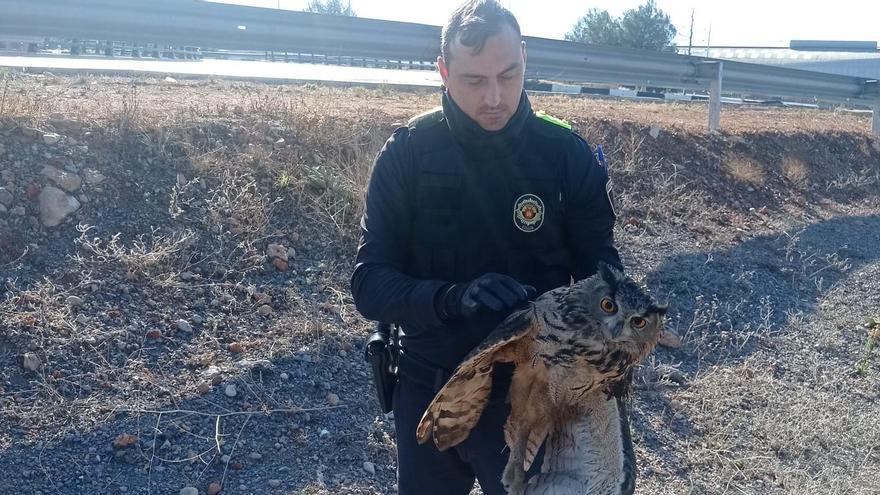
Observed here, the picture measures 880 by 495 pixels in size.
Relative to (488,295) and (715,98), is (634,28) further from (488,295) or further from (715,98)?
(488,295)

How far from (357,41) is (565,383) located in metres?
6.37

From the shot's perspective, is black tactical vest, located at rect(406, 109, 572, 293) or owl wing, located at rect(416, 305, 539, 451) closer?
owl wing, located at rect(416, 305, 539, 451)

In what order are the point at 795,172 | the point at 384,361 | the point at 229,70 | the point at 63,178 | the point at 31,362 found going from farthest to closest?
the point at 229,70 → the point at 795,172 → the point at 63,178 → the point at 31,362 → the point at 384,361

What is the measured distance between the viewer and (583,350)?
2578 millimetres

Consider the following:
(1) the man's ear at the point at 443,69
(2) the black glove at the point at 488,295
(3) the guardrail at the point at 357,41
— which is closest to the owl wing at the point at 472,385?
(2) the black glove at the point at 488,295

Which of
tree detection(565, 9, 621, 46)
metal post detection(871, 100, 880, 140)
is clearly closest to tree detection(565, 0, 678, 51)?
tree detection(565, 9, 621, 46)

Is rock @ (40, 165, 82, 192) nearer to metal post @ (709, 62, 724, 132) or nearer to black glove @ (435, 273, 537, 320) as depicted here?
black glove @ (435, 273, 537, 320)

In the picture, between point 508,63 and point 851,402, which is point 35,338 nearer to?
point 508,63

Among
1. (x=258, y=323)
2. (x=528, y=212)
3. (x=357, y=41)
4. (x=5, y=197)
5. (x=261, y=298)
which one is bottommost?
(x=258, y=323)

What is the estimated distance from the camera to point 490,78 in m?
2.66

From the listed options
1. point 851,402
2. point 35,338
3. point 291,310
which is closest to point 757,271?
point 851,402

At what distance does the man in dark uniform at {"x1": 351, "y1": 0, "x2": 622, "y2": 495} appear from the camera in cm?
271

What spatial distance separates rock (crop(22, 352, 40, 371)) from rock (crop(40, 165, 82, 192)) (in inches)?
55.8

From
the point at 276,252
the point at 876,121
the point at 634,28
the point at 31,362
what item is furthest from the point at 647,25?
the point at 31,362
